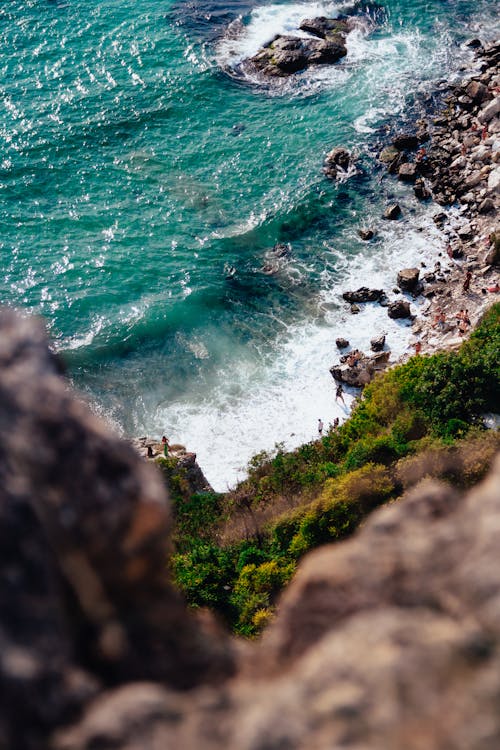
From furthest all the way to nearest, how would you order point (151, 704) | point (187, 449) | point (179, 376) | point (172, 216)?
point (172, 216)
point (179, 376)
point (187, 449)
point (151, 704)

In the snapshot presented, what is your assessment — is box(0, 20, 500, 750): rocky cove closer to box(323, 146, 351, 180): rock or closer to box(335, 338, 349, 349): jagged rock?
box(335, 338, 349, 349): jagged rock

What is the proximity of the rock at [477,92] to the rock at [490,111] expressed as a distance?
2373mm

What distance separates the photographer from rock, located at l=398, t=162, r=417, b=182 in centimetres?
5838

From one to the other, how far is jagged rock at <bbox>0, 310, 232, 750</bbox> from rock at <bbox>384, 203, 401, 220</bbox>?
4870cm

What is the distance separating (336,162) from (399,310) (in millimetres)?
19849

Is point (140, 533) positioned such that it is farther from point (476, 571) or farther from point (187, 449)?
point (187, 449)

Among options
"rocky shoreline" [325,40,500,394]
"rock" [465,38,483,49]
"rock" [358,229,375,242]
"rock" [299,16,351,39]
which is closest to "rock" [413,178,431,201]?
"rocky shoreline" [325,40,500,394]

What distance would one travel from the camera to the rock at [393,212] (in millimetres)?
55312

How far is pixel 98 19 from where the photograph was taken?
257ft

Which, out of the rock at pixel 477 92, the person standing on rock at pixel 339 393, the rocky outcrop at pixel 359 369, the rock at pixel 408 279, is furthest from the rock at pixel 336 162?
the person standing on rock at pixel 339 393

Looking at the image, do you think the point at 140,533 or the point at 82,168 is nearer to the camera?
the point at 140,533

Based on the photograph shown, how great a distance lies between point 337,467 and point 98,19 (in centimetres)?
6729

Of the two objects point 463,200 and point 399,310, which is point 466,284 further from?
point 463,200

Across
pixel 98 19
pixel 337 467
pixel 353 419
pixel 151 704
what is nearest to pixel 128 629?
pixel 151 704
